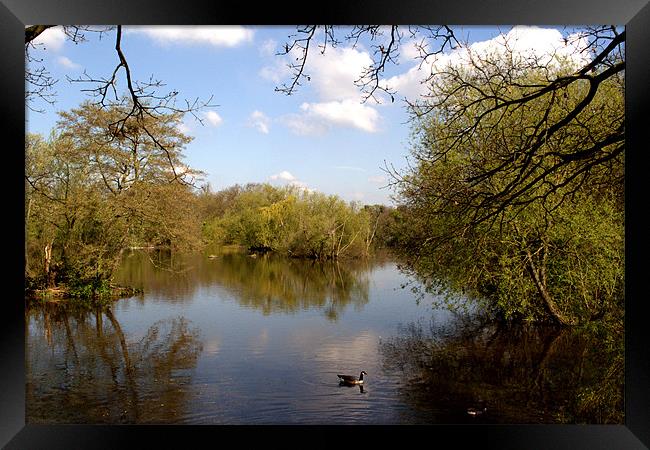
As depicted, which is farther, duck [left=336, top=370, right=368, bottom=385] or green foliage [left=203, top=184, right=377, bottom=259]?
green foliage [left=203, top=184, right=377, bottom=259]

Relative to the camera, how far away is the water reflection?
12.0 meters

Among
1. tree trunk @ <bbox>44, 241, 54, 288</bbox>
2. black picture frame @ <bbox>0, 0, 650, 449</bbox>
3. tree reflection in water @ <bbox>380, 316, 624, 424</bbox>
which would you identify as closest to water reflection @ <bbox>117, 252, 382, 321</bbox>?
tree trunk @ <bbox>44, 241, 54, 288</bbox>

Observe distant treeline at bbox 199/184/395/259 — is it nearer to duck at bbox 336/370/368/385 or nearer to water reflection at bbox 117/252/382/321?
water reflection at bbox 117/252/382/321

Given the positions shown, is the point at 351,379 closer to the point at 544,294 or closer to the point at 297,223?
the point at 544,294

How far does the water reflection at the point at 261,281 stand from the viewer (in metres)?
12.0

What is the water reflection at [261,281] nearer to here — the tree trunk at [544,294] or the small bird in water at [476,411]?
the tree trunk at [544,294]

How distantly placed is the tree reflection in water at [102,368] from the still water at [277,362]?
1.0 inches

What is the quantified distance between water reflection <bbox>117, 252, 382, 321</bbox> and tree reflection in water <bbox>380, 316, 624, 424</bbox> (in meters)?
2.60

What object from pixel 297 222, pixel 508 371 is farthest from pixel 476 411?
pixel 297 222

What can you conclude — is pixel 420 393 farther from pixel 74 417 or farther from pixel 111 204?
pixel 111 204

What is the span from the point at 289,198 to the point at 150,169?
10.2m

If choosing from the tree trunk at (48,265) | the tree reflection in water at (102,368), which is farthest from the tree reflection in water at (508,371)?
the tree trunk at (48,265)

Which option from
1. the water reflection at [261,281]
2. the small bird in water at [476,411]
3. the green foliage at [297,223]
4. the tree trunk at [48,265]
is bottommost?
the small bird in water at [476,411]

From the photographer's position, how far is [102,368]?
739 centimetres
